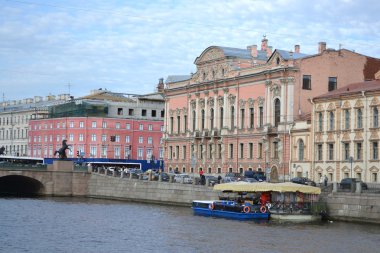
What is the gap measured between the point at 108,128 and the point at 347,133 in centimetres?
4834

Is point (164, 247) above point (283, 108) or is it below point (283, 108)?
below

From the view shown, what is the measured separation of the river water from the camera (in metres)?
38.5

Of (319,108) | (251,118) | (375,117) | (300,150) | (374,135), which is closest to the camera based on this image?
(374,135)

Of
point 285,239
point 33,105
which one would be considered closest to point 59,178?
point 285,239

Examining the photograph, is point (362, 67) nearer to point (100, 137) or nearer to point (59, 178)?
point (59, 178)

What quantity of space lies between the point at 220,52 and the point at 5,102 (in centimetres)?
7117

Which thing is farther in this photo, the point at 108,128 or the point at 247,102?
the point at 108,128

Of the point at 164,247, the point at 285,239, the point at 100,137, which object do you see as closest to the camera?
the point at 164,247

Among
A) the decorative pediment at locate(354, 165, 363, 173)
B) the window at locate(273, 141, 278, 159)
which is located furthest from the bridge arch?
the decorative pediment at locate(354, 165, 363, 173)

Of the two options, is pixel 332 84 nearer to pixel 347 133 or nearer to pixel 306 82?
pixel 306 82

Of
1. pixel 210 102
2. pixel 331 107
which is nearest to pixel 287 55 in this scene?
pixel 331 107

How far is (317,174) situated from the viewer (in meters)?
69.2

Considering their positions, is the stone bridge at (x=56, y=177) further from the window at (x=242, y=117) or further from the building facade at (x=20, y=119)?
the building facade at (x=20, y=119)

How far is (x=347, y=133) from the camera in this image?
214 feet
